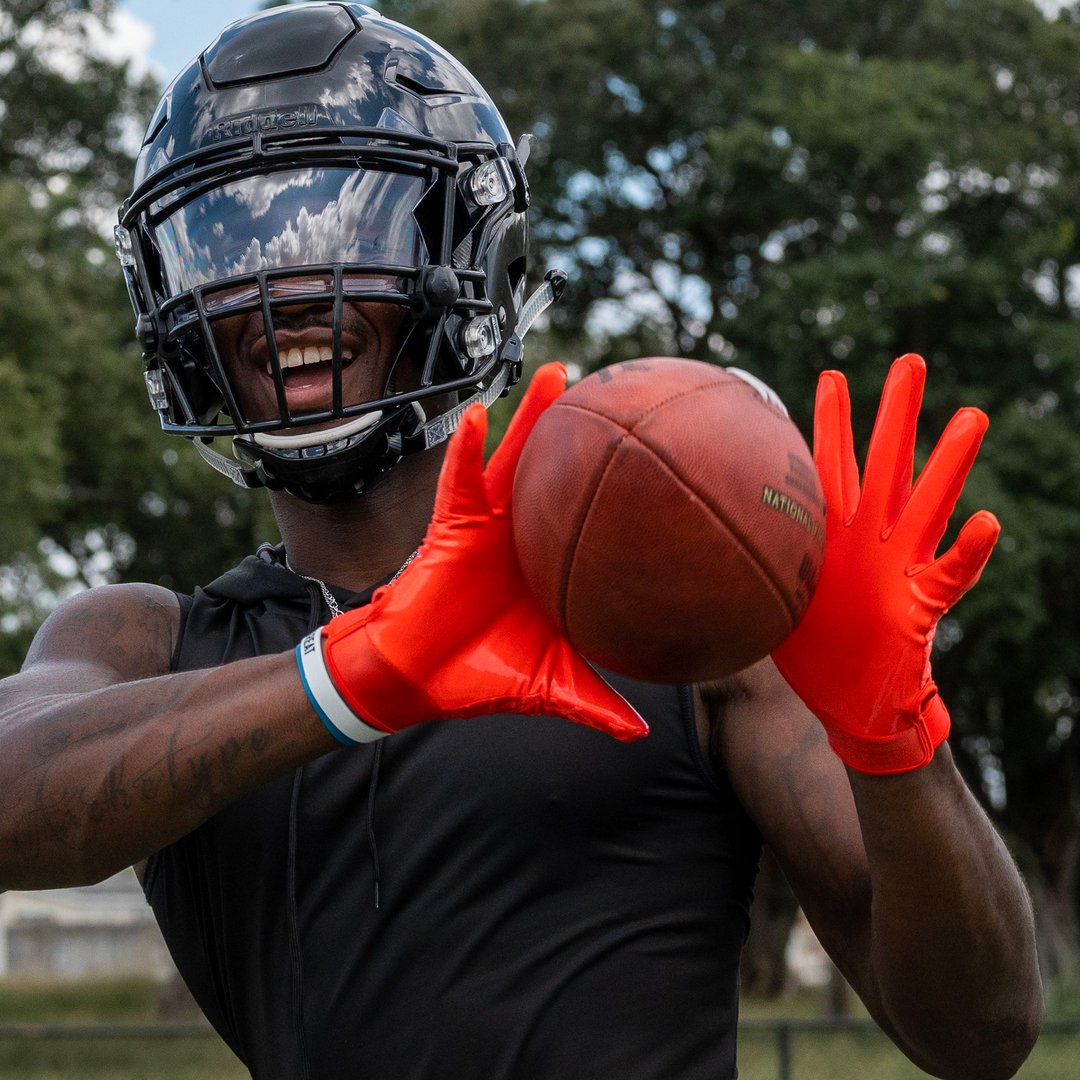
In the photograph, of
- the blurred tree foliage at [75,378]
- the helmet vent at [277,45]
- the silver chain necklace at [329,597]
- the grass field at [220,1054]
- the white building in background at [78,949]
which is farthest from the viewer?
the white building in background at [78,949]

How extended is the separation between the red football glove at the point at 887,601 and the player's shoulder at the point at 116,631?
0.98 m

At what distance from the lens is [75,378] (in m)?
17.0

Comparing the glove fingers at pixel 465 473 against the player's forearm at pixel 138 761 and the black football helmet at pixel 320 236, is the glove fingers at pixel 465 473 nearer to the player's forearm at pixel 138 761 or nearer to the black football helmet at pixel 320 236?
the player's forearm at pixel 138 761

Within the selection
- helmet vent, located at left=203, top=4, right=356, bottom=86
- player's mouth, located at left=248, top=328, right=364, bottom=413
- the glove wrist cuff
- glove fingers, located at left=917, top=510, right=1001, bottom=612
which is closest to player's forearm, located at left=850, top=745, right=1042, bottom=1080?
the glove wrist cuff

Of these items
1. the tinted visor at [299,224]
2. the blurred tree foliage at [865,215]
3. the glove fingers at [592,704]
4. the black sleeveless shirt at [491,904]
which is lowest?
the blurred tree foliage at [865,215]

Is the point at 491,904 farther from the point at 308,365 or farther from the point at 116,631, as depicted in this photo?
the point at 308,365

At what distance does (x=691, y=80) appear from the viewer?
19859 millimetres

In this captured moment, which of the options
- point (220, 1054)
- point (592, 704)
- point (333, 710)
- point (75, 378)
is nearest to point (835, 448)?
point (592, 704)

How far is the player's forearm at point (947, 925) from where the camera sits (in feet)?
6.39

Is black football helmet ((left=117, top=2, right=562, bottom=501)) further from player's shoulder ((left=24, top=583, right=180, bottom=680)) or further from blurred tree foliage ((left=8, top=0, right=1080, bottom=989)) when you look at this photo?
blurred tree foliage ((left=8, top=0, right=1080, bottom=989))

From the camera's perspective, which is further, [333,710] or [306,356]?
[306,356]

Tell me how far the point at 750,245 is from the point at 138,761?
18473 mm

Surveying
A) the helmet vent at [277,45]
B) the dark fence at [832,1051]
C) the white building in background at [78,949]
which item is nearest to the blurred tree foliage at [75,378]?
the dark fence at [832,1051]

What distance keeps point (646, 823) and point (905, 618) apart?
0.53 meters
